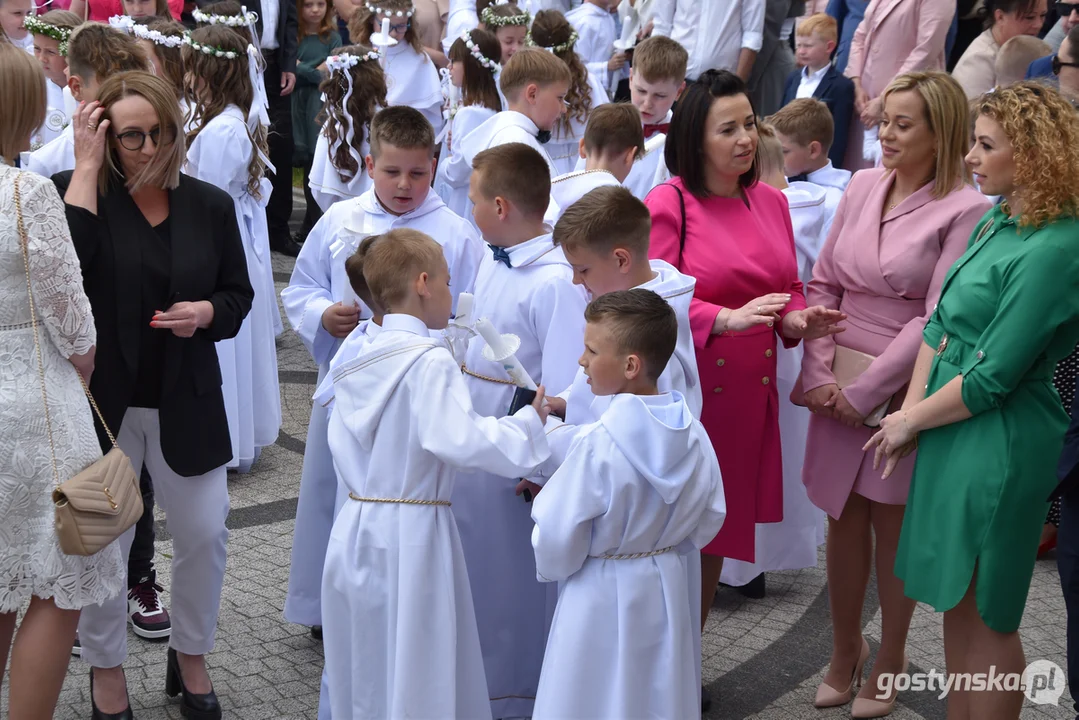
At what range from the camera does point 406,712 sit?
334 cm

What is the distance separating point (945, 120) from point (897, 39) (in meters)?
5.32

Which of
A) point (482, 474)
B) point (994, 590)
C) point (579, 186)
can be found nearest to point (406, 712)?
point (482, 474)

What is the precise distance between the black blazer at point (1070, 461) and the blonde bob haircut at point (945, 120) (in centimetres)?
106

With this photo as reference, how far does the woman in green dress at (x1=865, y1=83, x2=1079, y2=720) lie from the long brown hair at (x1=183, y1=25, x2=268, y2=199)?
4.00m

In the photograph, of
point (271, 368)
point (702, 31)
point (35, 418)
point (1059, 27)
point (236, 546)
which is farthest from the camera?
point (702, 31)

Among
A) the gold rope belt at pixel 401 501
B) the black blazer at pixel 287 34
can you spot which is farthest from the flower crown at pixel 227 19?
the black blazer at pixel 287 34

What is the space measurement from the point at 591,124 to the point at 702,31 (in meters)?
5.34

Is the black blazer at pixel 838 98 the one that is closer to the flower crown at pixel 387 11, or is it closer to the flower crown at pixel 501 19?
the flower crown at pixel 501 19

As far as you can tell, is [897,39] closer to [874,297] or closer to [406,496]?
[874,297]

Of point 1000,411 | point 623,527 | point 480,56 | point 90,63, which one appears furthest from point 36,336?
point 480,56

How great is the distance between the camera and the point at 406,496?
3.40 metres

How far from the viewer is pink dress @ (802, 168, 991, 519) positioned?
3895 mm

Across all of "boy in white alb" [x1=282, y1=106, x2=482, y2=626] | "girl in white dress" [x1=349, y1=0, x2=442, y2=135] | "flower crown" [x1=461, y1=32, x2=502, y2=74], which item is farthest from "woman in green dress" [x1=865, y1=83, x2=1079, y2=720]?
"girl in white dress" [x1=349, y1=0, x2=442, y2=135]

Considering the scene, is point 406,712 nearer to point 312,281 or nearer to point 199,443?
point 199,443
